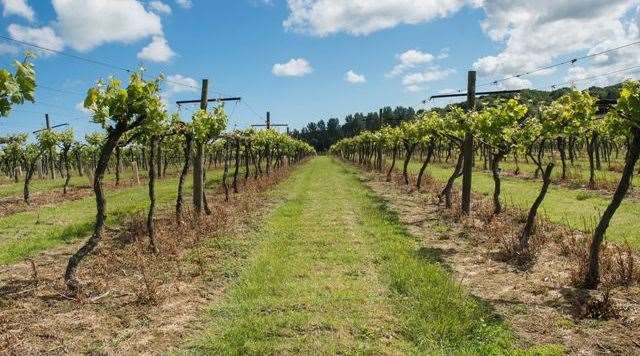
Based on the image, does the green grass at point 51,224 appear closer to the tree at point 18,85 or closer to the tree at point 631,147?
the tree at point 18,85

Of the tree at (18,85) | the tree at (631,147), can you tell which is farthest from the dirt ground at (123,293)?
the tree at (631,147)

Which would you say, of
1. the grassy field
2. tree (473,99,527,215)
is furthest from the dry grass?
tree (473,99,527,215)

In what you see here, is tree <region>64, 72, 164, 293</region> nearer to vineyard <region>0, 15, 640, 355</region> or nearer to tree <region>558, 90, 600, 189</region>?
vineyard <region>0, 15, 640, 355</region>

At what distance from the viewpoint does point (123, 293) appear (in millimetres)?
10367

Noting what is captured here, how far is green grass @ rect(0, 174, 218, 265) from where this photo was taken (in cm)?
1506

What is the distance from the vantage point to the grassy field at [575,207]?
16234 mm

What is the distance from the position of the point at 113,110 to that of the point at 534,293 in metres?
9.22

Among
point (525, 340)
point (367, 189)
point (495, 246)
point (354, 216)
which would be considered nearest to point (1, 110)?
point (525, 340)

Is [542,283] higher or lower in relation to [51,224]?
higher

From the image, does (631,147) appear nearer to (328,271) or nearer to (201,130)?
(328,271)

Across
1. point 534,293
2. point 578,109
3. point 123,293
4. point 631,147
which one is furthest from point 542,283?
point 123,293

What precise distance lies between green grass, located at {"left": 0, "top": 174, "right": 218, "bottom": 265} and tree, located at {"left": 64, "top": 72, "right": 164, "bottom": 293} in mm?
3972

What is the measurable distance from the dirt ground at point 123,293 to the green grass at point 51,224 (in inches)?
33.6

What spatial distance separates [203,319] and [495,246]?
840 cm
